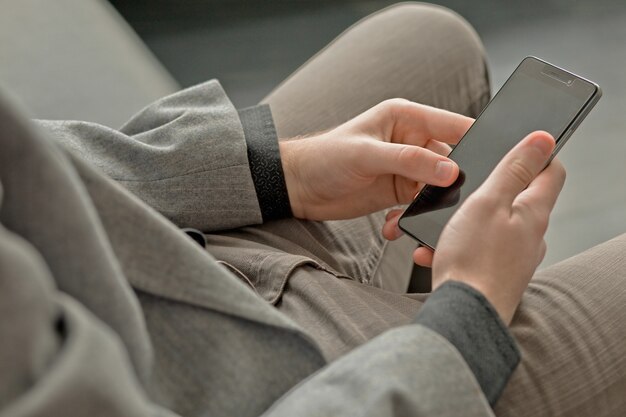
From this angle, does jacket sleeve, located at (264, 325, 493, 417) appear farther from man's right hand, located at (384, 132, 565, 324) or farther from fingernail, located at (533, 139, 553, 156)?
Answer: fingernail, located at (533, 139, 553, 156)

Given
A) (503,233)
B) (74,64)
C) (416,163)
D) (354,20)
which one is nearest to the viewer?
(503,233)

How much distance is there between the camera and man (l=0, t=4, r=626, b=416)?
0.38 m

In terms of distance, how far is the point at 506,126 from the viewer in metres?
0.65

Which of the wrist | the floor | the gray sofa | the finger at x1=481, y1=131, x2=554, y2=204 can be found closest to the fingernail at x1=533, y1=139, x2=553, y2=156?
the finger at x1=481, y1=131, x2=554, y2=204

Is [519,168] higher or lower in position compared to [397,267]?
higher

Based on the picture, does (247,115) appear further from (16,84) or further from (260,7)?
(260,7)

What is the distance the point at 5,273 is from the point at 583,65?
A: 4.03 feet

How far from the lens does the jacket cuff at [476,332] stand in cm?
47

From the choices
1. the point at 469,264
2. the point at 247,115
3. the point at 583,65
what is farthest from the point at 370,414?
the point at 583,65

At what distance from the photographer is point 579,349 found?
0.56 m

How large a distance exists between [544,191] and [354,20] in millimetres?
1012

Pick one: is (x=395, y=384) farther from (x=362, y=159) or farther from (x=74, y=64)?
(x=74, y=64)

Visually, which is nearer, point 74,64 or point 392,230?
point 392,230

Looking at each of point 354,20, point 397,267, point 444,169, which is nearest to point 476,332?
point 444,169
